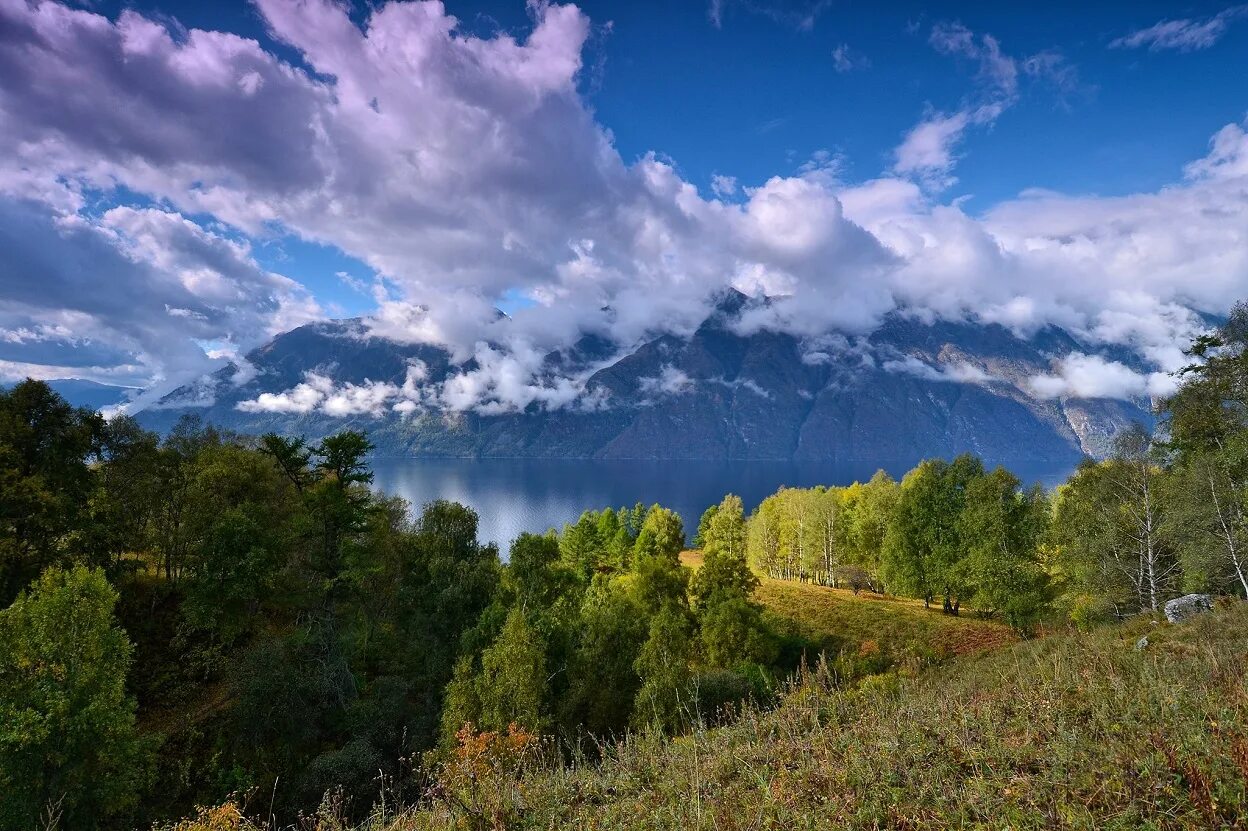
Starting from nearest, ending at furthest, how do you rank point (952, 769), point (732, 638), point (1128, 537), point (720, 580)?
point (952, 769), point (1128, 537), point (732, 638), point (720, 580)

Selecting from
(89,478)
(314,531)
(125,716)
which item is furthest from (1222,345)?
(89,478)

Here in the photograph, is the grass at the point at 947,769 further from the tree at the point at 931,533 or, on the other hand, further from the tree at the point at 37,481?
the tree at the point at 931,533

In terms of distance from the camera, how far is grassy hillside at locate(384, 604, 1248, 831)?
459cm

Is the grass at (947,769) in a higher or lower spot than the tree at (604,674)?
higher

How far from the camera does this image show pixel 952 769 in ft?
18.8

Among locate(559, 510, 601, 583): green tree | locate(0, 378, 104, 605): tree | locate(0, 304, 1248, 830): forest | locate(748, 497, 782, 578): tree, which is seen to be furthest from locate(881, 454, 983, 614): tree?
locate(0, 378, 104, 605): tree

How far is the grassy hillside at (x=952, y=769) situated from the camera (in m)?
4.59

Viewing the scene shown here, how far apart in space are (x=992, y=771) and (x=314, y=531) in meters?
28.1

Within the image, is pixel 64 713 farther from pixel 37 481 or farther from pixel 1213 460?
pixel 1213 460

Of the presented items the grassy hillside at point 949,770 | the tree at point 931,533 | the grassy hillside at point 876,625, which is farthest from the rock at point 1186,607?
the tree at point 931,533

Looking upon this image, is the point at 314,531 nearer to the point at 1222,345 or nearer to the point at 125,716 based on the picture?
the point at 125,716

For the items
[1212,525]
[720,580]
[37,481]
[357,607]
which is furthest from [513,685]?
[1212,525]

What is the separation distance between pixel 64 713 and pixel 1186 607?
3614 cm

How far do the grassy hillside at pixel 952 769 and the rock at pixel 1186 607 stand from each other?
1294cm
